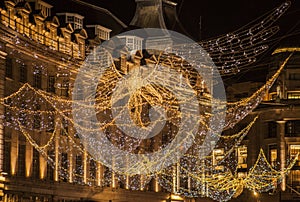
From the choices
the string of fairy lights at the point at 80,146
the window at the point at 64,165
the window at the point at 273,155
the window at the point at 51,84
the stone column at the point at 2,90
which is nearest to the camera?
the stone column at the point at 2,90

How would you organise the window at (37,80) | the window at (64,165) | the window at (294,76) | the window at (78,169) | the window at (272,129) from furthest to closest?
the window at (272,129), the window at (294,76), the window at (78,169), the window at (64,165), the window at (37,80)

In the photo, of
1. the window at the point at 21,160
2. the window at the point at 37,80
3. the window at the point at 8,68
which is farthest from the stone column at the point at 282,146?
the window at the point at 8,68

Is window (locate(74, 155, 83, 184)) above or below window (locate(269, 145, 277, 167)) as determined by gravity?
below

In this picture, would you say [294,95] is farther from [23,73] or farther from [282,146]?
[23,73]

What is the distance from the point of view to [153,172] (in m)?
62.5

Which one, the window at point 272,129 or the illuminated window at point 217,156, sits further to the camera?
the window at point 272,129

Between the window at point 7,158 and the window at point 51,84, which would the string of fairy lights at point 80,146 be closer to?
the window at point 51,84

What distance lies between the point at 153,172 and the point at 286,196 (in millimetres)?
26950

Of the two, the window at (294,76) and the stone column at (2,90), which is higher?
the window at (294,76)

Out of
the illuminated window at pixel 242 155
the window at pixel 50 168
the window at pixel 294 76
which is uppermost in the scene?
the window at pixel 294 76

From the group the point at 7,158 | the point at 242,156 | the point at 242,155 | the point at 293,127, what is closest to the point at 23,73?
the point at 7,158

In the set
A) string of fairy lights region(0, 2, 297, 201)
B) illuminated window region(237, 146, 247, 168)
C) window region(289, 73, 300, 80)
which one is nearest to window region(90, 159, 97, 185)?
string of fairy lights region(0, 2, 297, 201)

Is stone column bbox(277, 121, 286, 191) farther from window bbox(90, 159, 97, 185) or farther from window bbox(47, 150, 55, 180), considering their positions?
window bbox(47, 150, 55, 180)

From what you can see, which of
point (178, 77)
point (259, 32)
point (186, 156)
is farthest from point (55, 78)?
point (259, 32)
